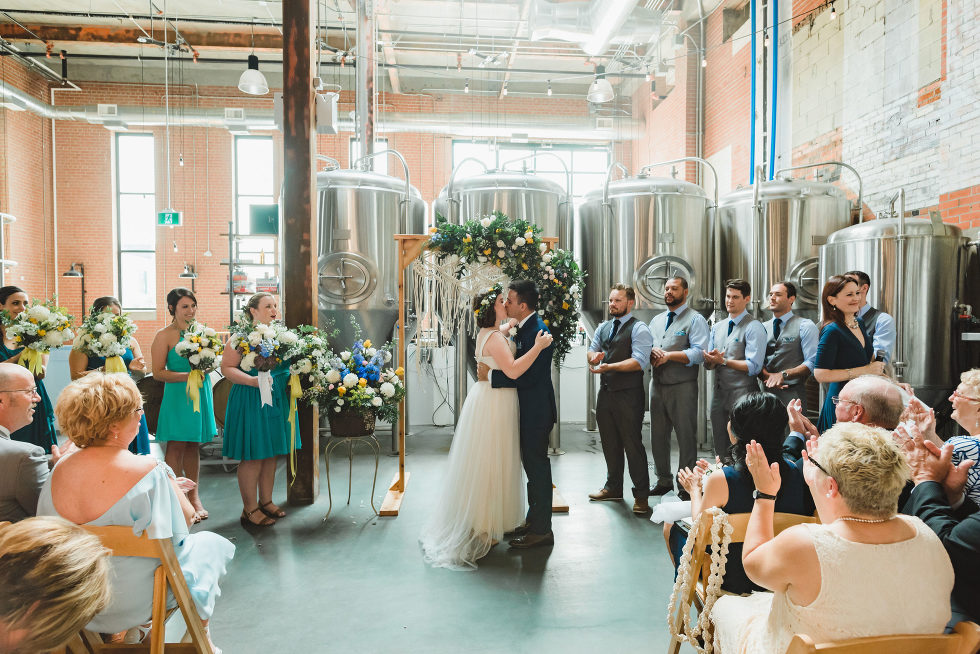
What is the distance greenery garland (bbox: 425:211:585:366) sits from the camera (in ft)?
14.6

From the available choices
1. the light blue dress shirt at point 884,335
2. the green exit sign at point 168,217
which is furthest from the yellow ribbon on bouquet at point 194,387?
the green exit sign at point 168,217

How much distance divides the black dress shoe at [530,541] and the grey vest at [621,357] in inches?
52.1

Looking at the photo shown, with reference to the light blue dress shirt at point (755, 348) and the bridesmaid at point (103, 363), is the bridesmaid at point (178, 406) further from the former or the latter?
the light blue dress shirt at point (755, 348)

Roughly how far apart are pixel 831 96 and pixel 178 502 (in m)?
7.22

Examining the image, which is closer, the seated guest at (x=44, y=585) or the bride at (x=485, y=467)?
the seated guest at (x=44, y=585)

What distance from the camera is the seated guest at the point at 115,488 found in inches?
76.4

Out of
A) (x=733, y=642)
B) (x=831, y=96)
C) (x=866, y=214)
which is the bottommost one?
(x=733, y=642)

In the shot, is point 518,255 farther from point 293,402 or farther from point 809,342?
point 809,342

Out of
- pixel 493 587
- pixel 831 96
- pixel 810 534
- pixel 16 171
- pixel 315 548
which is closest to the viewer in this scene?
pixel 810 534

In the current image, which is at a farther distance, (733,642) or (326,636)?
(326,636)

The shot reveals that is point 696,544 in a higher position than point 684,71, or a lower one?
lower

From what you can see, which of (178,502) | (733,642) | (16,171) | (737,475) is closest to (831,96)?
(737,475)

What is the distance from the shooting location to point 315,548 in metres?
3.83

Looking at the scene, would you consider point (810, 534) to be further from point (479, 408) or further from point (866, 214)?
point (866, 214)
